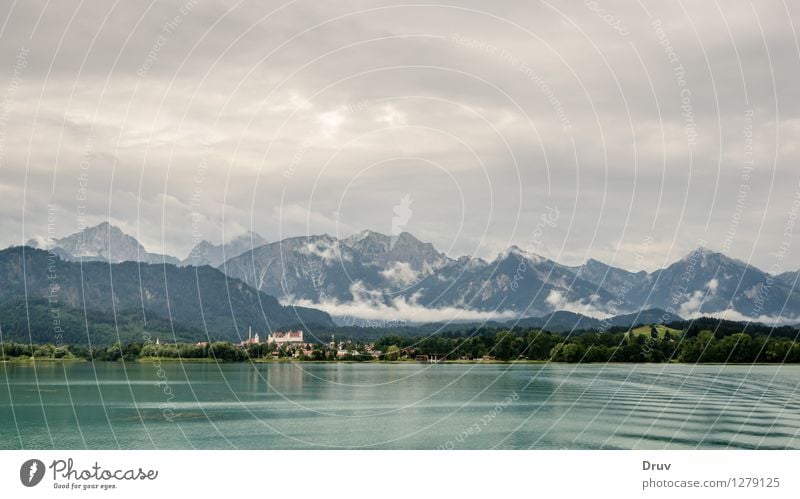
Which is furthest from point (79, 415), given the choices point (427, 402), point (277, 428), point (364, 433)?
point (427, 402)

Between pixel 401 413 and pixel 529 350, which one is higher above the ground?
pixel 529 350

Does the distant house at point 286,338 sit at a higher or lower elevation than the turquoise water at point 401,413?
higher

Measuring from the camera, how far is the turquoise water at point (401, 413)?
3850 cm

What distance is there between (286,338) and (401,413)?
120m

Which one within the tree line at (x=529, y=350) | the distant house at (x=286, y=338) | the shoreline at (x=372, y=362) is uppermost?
the distant house at (x=286, y=338)

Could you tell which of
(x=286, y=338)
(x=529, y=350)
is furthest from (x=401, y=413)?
(x=286, y=338)

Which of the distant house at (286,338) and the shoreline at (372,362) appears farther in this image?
the distant house at (286,338)

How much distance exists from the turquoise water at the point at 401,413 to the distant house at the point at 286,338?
71.9 meters

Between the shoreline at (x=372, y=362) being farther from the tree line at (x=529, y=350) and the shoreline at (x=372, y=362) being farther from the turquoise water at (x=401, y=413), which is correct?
the turquoise water at (x=401, y=413)

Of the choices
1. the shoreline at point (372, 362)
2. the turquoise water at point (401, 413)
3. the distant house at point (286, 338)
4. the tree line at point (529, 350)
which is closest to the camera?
the turquoise water at point (401, 413)

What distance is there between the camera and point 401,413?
50219 millimetres

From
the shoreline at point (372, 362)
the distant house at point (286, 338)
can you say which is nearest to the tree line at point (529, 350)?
the shoreline at point (372, 362)

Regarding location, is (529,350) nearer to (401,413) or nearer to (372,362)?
(372,362)
